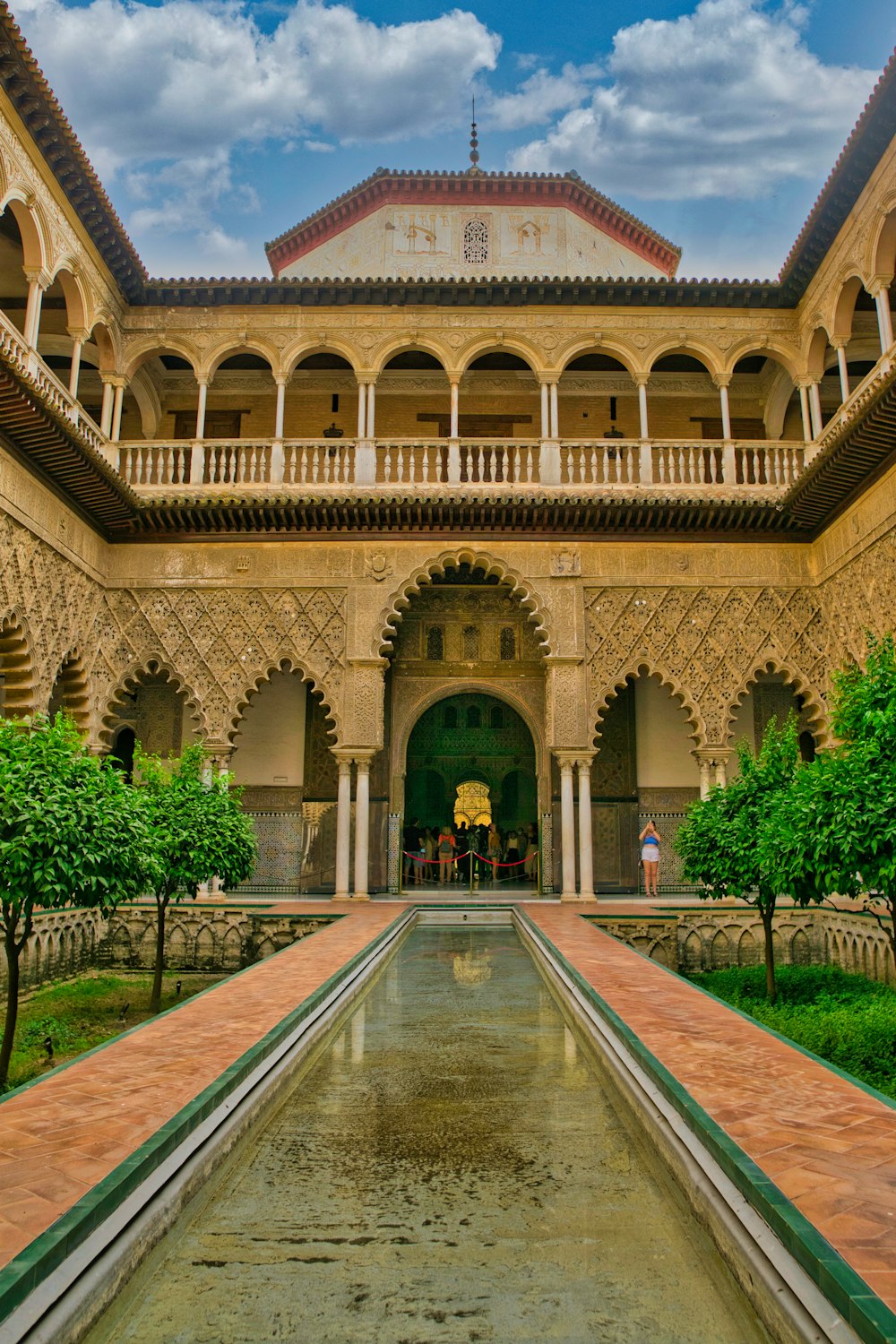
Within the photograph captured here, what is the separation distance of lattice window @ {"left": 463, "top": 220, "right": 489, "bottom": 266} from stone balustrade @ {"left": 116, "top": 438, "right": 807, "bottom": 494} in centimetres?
449

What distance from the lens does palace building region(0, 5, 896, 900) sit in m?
10.5

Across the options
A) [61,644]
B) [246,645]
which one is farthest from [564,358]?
[61,644]

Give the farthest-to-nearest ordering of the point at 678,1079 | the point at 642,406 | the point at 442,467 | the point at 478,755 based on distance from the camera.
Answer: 1. the point at 478,755
2. the point at 442,467
3. the point at 642,406
4. the point at 678,1079

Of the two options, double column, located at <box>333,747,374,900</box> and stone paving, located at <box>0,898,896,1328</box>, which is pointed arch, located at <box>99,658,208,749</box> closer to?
double column, located at <box>333,747,374,900</box>

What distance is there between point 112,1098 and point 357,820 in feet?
29.1

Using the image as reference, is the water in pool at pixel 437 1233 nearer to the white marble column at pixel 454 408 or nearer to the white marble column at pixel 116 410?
the white marble column at pixel 454 408

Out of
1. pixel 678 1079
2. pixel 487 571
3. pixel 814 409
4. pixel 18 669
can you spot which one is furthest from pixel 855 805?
pixel 814 409

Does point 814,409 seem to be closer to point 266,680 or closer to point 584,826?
point 584,826

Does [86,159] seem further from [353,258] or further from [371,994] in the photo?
[371,994]

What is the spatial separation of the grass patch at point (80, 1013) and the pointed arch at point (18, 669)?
282 centimetres

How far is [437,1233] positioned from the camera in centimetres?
252

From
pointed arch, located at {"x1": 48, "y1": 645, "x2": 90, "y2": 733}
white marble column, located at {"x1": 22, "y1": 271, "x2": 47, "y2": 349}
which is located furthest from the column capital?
pointed arch, located at {"x1": 48, "y1": 645, "x2": 90, "y2": 733}

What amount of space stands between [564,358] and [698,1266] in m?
11.7

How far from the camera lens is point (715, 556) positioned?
12.0 m
